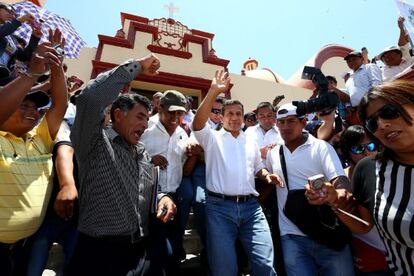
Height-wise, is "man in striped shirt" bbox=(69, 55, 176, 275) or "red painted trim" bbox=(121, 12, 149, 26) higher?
"red painted trim" bbox=(121, 12, 149, 26)

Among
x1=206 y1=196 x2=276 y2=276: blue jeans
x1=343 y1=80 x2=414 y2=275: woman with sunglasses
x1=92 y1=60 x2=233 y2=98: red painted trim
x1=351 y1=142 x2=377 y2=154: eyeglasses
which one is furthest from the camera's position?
x1=92 y1=60 x2=233 y2=98: red painted trim

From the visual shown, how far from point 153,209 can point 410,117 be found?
66.2 inches

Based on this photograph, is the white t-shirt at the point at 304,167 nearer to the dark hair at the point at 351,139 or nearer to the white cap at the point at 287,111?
the dark hair at the point at 351,139

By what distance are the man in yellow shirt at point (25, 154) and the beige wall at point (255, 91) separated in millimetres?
7387

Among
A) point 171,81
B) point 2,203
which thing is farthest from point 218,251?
point 171,81

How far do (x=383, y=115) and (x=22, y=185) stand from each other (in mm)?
2263

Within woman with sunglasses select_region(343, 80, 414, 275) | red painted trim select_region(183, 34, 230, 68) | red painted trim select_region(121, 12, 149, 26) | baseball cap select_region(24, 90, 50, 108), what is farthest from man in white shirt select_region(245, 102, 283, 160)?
red painted trim select_region(121, 12, 149, 26)

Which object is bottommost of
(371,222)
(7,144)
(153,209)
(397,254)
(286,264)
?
(286,264)

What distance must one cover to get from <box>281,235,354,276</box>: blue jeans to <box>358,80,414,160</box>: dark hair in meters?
0.98

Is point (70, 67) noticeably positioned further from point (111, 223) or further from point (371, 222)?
point (371, 222)

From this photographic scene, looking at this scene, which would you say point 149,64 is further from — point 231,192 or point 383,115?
point 383,115

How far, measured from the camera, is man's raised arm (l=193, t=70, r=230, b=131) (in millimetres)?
2555

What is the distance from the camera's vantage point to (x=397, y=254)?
5.10ft

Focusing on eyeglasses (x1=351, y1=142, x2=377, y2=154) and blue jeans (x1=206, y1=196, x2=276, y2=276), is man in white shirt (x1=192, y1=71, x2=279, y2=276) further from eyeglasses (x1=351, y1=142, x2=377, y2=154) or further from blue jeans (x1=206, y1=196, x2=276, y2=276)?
eyeglasses (x1=351, y1=142, x2=377, y2=154)
